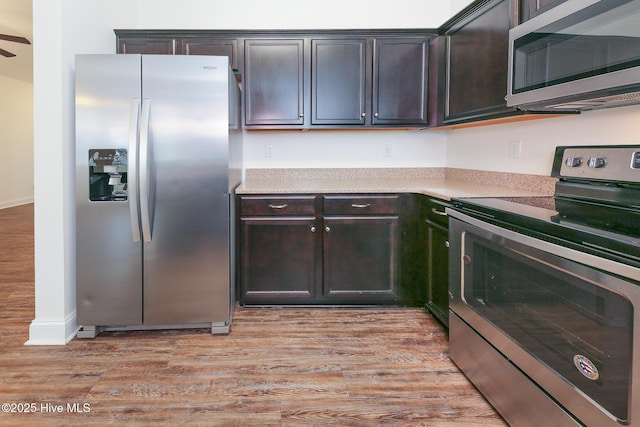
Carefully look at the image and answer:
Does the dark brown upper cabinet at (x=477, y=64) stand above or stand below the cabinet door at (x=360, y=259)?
above

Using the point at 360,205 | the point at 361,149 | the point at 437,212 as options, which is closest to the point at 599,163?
the point at 437,212

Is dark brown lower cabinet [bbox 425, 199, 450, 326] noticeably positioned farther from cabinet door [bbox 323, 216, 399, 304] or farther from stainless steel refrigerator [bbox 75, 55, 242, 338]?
stainless steel refrigerator [bbox 75, 55, 242, 338]

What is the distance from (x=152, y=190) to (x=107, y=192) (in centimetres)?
26

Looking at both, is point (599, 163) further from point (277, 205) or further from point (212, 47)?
point (212, 47)

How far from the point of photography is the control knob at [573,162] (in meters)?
2.24

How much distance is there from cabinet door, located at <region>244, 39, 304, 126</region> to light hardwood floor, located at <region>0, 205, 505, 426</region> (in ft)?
4.77

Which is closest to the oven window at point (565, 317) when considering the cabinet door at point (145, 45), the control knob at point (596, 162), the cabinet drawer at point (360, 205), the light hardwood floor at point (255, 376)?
the light hardwood floor at point (255, 376)

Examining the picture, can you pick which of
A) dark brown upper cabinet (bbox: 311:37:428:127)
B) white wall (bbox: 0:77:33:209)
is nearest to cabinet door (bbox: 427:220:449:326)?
dark brown upper cabinet (bbox: 311:37:428:127)

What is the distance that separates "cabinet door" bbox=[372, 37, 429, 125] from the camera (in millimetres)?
3566

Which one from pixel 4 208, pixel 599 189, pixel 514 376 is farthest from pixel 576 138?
pixel 4 208

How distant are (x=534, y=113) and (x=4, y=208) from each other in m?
9.23

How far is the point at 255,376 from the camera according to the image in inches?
92.8

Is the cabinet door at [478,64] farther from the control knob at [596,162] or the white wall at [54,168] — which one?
the white wall at [54,168]

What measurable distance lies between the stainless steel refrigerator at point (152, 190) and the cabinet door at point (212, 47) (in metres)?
0.80
